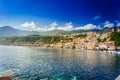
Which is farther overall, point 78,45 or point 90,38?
point 90,38

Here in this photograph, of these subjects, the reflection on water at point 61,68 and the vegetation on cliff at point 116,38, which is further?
the vegetation on cliff at point 116,38

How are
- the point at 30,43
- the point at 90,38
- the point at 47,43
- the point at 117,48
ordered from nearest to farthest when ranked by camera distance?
the point at 117,48
the point at 90,38
the point at 47,43
the point at 30,43

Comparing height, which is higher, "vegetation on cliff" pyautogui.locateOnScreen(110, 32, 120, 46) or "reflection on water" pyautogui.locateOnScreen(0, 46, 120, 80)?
"vegetation on cliff" pyautogui.locateOnScreen(110, 32, 120, 46)

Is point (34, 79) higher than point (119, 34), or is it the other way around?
point (119, 34)

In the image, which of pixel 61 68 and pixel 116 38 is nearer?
pixel 61 68

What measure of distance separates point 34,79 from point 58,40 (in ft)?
530

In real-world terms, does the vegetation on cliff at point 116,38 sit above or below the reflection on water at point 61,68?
above

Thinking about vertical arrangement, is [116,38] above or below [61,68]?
above

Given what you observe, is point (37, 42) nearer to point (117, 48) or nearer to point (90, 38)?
point (90, 38)

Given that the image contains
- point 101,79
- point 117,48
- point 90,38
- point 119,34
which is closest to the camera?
point 101,79

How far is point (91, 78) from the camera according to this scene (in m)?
29.7

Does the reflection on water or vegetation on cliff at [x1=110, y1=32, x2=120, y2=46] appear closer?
the reflection on water

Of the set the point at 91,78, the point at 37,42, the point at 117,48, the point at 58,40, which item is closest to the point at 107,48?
the point at 117,48

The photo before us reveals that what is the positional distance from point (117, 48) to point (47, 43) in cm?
7894
